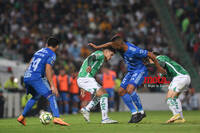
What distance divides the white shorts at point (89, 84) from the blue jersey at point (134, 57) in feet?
3.57

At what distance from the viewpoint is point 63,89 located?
2392 cm

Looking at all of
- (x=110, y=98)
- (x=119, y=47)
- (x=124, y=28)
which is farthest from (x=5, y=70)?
(x=119, y=47)

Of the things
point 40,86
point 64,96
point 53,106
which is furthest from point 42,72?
point 64,96

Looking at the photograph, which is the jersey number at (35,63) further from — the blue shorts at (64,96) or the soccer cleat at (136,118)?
the blue shorts at (64,96)

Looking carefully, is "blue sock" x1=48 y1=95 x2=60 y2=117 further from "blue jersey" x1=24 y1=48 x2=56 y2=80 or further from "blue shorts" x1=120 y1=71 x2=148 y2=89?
"blue shorts" x1=120 y1=71 x2=148 y2=89

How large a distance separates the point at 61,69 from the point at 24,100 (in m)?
2.95

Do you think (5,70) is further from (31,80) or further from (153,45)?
(31,80)

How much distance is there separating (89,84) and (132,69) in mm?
1298

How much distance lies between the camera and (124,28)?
29125 mm

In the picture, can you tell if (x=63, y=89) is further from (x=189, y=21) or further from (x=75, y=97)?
(x=189, y=21)

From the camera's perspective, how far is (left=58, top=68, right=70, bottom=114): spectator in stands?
23.8 m

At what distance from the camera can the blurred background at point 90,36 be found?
2445cm

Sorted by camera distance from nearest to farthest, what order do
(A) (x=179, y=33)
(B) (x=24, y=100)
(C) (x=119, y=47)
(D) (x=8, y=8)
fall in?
(C) (x=119, y=47)
(B) (x=24, y=100)
(A) (x=179, y=33)
(D) (x=8, y=8)

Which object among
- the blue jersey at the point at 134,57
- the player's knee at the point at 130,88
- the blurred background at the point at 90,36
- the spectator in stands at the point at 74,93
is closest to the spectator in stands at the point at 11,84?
the blurred background at the point at 90,36
